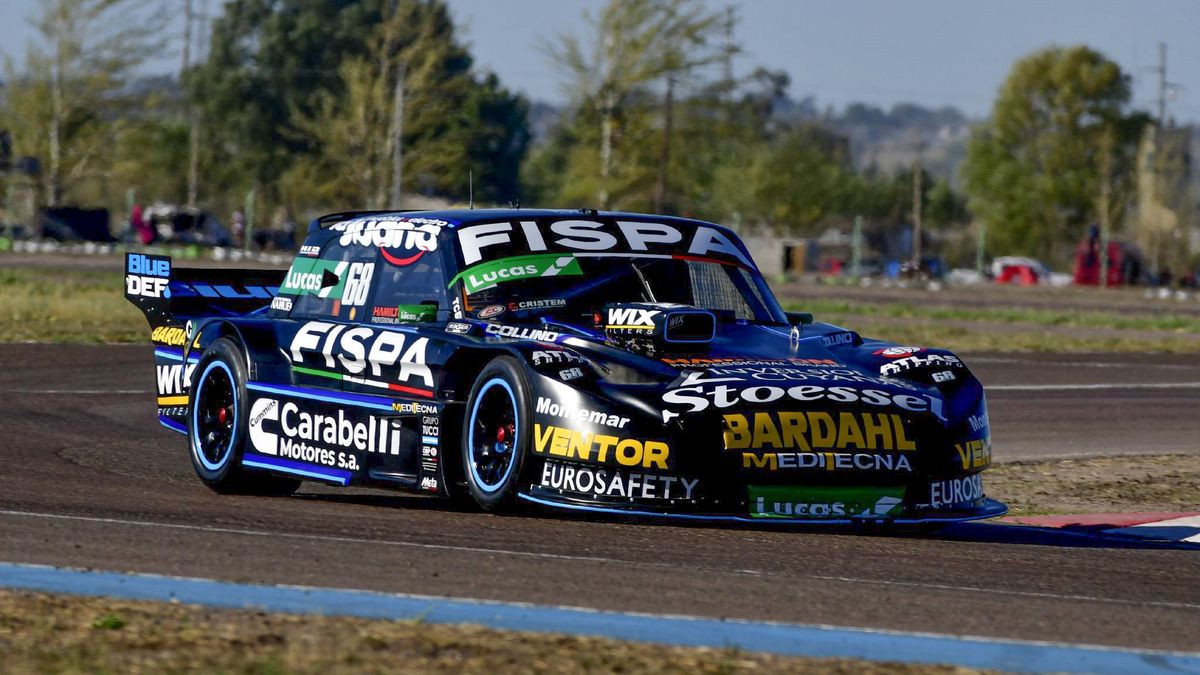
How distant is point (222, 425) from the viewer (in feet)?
27.5

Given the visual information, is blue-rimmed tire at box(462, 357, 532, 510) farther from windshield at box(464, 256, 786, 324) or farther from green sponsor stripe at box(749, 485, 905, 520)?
green sponsor stripe at box(749, 485, 905, 520)

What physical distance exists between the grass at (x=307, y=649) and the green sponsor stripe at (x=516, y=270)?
10.3 feet

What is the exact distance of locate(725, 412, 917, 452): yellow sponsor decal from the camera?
259 inches

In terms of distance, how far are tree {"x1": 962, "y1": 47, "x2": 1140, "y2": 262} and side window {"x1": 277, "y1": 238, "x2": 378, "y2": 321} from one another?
2569 inches

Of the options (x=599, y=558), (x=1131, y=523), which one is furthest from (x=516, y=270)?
(x=1131, y=523)

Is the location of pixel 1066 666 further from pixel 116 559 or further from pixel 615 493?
pixel 116 559

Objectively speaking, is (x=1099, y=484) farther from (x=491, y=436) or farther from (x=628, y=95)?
(x=628, y=95)

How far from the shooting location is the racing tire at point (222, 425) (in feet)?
26.7

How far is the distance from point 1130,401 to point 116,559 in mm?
12366

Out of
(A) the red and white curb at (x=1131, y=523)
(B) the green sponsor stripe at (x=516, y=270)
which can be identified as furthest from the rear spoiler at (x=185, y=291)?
(A) the red and white curb at (x=1131, y=523)

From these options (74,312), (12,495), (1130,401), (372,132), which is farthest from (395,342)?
(372,132)

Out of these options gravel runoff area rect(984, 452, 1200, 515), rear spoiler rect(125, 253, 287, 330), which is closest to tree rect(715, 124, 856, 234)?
gravel runoff area rect(984, 452, 1200, 515)

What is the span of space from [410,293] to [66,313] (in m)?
15.4

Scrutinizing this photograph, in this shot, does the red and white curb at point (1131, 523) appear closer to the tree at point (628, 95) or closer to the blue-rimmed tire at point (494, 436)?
the blue-rimmed tire at point (494, 436)
